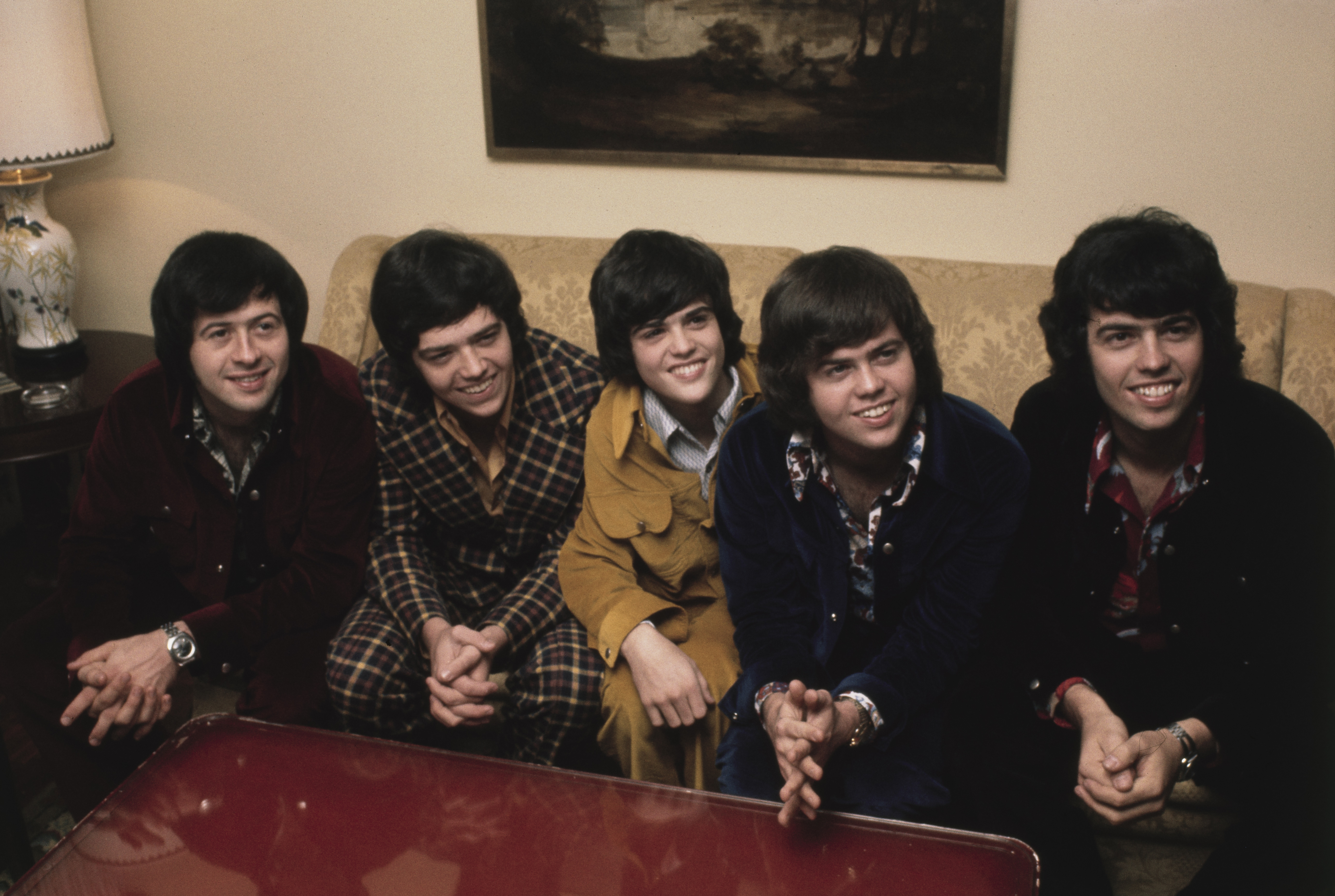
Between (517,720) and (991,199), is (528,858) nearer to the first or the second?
(517,720)

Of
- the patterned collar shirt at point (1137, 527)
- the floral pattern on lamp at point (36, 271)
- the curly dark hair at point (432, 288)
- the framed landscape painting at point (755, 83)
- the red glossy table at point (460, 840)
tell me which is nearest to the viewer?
the red glossy table at point (460, 840)

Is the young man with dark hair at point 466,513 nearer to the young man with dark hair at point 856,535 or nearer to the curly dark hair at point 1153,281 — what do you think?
the young man with dark hair at point 856,535

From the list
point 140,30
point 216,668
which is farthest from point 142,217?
point 216,668

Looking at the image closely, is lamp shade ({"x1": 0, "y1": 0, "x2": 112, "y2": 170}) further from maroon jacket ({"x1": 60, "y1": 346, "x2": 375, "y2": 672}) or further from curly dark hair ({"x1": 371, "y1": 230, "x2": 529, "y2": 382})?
curly dark hair ({"x1": 371, "y1": 230, "x2": 529, "y2": 382})

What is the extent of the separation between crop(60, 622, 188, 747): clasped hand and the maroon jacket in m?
0.11

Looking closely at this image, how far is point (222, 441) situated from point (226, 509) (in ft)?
0.42

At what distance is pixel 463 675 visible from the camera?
1580 mm

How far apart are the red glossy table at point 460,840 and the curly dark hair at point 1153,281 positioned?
0.71 meters

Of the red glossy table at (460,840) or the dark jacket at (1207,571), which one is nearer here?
the red glossy table at (460,840)

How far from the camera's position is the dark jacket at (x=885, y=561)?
1444mm

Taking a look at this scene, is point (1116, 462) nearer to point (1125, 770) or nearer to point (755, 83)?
point (1125, 770)

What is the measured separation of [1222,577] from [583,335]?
1334 millimetres

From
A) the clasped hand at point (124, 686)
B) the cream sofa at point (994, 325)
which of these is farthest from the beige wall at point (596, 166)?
the clasped hand at point (124, 686)

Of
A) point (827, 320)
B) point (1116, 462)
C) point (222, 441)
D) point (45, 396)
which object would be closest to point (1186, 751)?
point (1116, 462)
